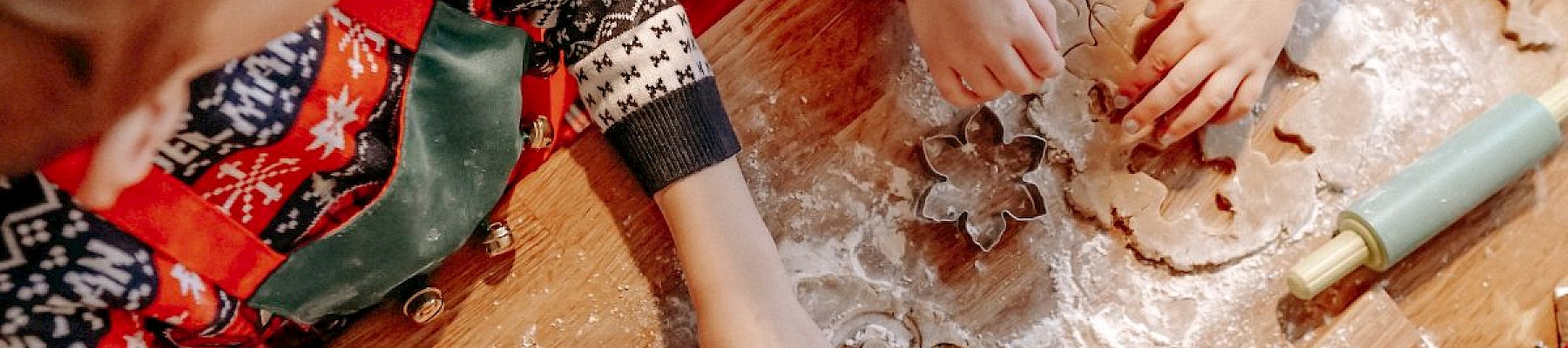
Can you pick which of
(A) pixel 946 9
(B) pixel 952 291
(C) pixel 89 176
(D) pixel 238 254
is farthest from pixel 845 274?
(C) pixel 89 176

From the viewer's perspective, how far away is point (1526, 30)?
73 cm

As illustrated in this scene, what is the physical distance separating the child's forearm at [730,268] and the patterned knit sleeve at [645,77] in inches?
0.7

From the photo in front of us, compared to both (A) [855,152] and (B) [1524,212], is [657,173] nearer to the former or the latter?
(A) [855,152]

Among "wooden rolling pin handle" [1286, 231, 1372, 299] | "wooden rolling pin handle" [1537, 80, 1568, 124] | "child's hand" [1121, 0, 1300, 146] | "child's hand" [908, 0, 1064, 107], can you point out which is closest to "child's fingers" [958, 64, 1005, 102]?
"child's hand" [908, 0, 1064, 107]

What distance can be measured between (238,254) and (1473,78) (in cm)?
85

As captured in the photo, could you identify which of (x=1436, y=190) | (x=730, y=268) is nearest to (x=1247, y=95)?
(x=1436, y=190)

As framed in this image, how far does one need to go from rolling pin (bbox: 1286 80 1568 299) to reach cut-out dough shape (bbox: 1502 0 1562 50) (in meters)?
0.06

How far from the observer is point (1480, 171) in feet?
2.16

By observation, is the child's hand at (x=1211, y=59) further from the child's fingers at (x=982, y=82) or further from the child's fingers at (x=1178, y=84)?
the child's fingers at (x=982, y=82)

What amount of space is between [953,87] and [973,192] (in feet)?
0.27

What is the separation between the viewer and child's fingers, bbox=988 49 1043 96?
2.17 ft

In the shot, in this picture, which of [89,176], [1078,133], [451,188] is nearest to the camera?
[89,176]

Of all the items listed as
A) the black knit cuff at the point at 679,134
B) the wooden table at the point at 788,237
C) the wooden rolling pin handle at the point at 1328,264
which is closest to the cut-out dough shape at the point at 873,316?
the wooden table at the point at 788,237

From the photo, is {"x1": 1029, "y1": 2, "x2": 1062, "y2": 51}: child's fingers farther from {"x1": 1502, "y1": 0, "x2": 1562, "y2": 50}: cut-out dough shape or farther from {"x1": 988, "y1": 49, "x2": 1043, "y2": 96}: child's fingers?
{"x1": 1502, "y1": 0, "x2": 1562, "y2": 50}: cut-out dough shape
